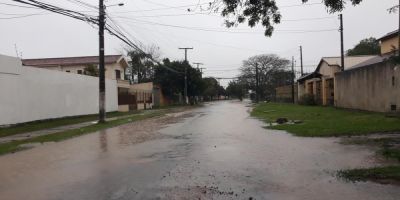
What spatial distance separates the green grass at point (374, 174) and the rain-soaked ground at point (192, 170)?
1.11 feet

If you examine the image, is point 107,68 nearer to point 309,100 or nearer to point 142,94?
point 142,94

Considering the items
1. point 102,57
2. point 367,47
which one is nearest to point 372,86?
point 102,57

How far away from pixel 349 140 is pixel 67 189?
9947mm

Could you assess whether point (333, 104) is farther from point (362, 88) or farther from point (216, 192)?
point (216, 192)

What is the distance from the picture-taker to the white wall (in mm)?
25719

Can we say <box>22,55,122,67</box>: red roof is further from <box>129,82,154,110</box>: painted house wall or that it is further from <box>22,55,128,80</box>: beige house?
<box>129,82,154,110</box>: painted house wall

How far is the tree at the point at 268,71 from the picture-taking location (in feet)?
377

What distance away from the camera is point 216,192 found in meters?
8.23

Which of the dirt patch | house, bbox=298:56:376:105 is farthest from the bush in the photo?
the dirt patch

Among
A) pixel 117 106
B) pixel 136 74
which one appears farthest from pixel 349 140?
pixel 136 74

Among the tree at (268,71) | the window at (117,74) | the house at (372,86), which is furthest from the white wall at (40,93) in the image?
the tree at (268,71)

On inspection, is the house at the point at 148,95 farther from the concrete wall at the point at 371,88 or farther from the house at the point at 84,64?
the concrete wall at the point at 371,88

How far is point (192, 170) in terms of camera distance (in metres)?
10.7

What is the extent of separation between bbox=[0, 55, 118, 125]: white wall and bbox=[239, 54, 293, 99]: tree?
257ft
